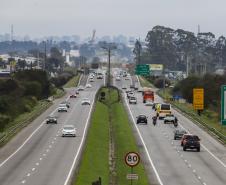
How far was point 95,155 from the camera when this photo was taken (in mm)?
51719

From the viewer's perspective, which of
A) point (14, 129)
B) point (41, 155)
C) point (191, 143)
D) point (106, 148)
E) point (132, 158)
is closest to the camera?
point (132, 158)

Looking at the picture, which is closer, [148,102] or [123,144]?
[123,144]

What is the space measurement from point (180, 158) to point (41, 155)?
28.7 feet

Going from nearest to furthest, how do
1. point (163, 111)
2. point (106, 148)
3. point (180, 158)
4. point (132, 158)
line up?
point (132, 158) < point (180, 158) < point (106, 148) < point (163, 111)

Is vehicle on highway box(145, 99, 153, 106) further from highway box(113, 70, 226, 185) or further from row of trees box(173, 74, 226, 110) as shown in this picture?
highway box(113, 70, 226, 185)

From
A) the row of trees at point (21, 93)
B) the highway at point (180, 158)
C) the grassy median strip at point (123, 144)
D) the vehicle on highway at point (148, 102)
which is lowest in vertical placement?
the highway at point (180, 158)

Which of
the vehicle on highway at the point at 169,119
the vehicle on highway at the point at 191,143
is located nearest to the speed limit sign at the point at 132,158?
the vehicle on highway at the point at 191,143

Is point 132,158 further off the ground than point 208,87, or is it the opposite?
point 208,87

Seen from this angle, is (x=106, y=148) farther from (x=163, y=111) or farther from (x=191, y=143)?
(x=163, y=111)

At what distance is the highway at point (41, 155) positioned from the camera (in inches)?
1580

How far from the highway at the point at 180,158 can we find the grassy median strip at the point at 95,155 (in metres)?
2.79

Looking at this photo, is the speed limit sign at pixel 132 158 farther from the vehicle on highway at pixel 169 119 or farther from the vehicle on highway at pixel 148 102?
the vehicle on highway at pixel 148 102

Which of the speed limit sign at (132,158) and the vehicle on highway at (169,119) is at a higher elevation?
the speed limit sign at (132,158)

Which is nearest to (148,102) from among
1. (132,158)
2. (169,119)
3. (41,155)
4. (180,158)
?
(169,119)
